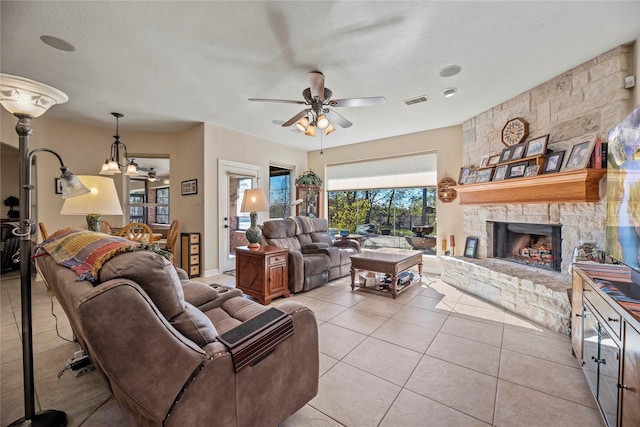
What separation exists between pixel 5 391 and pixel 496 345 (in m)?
3.65

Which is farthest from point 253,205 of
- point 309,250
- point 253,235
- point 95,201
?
point 95,201

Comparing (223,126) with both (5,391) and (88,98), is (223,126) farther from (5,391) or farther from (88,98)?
(5,391)

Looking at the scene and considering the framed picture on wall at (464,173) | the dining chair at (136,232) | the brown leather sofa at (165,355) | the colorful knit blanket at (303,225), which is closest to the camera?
the brown leather sofa at (165,355)

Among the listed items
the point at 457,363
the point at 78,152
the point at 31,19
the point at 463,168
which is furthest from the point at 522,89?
the point at 78,152

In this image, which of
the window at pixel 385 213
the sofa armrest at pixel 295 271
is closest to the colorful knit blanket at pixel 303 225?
the sofa armrest at pixel 295 271

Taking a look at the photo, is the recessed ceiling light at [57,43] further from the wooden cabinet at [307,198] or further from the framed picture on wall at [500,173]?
the framed picture on wall at [500,173]

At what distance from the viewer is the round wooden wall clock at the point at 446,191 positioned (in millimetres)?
4867

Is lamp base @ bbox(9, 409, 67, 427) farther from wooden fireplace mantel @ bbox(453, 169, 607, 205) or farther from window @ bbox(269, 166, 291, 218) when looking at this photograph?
window @ bbox(269, 166, 291, 218)

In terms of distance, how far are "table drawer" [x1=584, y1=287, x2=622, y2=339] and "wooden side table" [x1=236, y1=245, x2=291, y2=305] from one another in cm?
289

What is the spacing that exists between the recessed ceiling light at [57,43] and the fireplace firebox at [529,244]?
17.9 feet

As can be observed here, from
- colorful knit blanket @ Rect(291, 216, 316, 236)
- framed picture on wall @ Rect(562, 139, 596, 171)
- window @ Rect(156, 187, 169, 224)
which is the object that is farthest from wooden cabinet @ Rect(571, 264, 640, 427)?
window @ Rect(156, 187, 169, 224)

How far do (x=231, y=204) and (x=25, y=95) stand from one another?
4.04m

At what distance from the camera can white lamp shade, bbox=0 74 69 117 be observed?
4.18ft

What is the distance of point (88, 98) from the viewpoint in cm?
366
